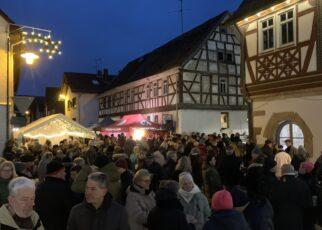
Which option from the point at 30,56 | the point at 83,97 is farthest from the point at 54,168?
the point at 83,97

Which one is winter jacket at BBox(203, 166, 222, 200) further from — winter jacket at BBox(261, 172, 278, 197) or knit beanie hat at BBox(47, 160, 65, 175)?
knit beanie hat at BBox(47, 160, 65, 175)

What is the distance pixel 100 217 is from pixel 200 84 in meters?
26.1

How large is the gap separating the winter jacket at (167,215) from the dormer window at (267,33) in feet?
42.3

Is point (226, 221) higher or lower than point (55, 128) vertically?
lower

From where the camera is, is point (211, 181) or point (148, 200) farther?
point (211, 181)

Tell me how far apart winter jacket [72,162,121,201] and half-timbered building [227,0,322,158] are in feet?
32.2

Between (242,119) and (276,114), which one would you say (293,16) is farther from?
(242,119)

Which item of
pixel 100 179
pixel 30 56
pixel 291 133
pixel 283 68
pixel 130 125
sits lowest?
pixel 100 179

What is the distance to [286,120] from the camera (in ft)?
51.9

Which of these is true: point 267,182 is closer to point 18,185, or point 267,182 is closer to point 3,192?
point 3,192

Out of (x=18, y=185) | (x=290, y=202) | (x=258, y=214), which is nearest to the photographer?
(x=18, y=185)

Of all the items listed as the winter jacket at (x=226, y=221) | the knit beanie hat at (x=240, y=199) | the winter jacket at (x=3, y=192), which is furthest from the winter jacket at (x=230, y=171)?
the winter jacket at (x=3, y=192)

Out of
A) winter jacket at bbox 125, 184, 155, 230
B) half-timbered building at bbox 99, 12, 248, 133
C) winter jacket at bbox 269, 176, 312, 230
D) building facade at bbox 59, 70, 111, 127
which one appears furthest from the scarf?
building facade at bbox 59, 70, 111, 127

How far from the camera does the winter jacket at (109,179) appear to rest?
646 centimetres
